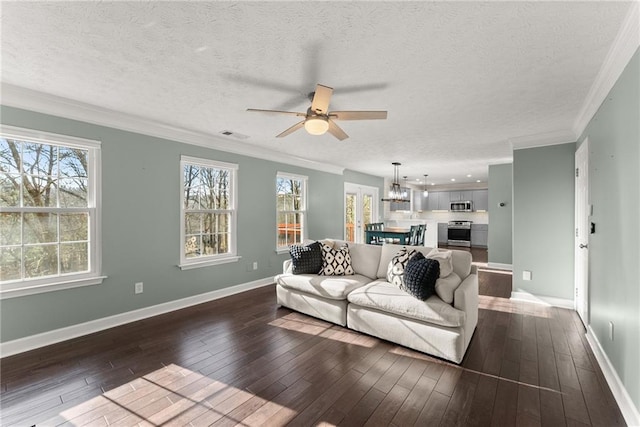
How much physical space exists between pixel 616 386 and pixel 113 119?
5254mm

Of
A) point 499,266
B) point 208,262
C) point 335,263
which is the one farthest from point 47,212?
point 499,266

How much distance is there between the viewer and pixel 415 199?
440 inches

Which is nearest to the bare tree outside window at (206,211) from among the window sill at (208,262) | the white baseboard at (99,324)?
the window sill at (208,262)

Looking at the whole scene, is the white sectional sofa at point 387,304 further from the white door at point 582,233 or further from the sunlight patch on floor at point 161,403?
the sunlight patch on floor at point 161,403

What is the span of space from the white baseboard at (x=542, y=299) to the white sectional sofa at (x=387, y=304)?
1630mm

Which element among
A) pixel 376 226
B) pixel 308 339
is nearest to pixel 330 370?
pixel 308 339

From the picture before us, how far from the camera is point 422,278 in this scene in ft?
8.75

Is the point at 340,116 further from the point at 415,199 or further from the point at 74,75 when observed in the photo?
the point at 415,199

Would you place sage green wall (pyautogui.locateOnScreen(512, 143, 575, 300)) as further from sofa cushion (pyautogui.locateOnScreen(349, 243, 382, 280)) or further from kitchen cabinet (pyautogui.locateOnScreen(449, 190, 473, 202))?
kitchen cabinet (pyautogui.locateOnScreen(449, 190, 473, 202))

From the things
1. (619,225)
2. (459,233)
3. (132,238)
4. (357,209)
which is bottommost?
(459,233)

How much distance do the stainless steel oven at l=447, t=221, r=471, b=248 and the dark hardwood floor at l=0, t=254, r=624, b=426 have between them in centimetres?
Answer: 732

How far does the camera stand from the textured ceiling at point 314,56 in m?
1.58

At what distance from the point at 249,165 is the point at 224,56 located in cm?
284

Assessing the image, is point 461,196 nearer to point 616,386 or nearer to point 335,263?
point 335,263
